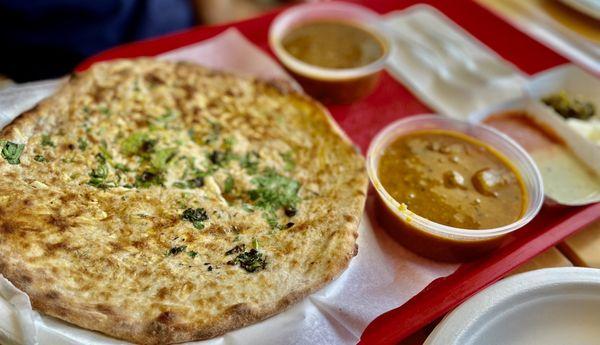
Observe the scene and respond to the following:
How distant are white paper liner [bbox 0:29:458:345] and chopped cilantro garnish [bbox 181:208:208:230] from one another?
1.35 ft

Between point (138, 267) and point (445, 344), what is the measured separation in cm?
96

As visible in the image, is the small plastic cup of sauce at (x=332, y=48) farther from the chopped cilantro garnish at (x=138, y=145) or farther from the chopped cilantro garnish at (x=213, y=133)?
the chopped cilantro garnish at (x=138, y=145)

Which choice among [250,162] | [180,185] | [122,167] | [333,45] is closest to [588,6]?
[333,45]

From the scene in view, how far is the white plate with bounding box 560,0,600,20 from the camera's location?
3107 mm

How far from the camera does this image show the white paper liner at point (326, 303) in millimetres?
1610

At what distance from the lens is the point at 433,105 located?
282 centimetres

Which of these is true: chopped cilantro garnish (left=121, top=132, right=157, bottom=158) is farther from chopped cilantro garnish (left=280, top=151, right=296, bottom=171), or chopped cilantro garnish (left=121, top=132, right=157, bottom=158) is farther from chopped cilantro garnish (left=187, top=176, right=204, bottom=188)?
chopped cilantro garnish (left=280, top=151, right=296, bottom=171)

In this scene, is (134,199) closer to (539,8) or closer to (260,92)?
(260,92)

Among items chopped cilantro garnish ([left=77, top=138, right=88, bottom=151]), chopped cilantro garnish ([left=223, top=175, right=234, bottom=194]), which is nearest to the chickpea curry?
chopped cilantro garnish ([left=223, top=175, right=234, bottom=194])

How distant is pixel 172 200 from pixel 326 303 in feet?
2.12

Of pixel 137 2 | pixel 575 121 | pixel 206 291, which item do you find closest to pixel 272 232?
pixel 206 291

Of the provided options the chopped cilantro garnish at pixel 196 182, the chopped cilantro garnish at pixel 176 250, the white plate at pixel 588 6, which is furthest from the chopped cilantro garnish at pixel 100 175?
the white plate at pixel 588 6

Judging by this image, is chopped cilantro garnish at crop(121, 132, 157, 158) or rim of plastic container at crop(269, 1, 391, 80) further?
rim of plastic container at crop(269, 1, 391, 80)

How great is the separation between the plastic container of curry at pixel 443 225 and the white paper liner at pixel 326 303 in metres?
0.06
